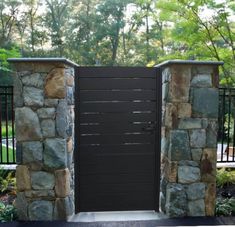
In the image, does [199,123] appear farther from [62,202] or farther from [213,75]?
[62,202]

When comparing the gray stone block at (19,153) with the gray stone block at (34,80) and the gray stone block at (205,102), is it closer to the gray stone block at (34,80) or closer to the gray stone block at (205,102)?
the gray stone block at (34,80)

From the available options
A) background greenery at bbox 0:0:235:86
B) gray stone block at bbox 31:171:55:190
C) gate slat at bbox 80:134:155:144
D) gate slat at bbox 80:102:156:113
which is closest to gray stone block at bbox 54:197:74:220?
gray stone block at bbox 31:171:55:190

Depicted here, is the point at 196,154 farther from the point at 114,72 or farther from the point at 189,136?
the point at 114,72

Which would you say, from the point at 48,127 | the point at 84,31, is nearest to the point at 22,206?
the point at 48,127

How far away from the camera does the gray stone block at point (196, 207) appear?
135 inches

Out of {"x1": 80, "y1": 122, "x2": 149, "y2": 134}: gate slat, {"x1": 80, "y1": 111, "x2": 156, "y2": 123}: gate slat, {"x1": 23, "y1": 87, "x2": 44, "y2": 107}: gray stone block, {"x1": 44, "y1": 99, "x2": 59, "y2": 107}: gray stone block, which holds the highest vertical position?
{"x1": 23, "y1": 87, "x2": 44, "y2": 107}: gray stone block

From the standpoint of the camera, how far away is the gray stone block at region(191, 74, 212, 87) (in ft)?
10.8

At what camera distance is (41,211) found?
10.9 ft

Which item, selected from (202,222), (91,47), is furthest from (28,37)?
(202,222)

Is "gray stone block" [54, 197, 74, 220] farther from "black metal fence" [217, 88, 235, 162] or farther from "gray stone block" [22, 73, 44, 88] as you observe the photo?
"black metal fence" [217, 88, 235, 162]

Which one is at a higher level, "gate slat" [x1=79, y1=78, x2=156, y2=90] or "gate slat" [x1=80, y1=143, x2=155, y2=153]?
"gate slat" [x1=79, y1=78, x2=156, y2=90]

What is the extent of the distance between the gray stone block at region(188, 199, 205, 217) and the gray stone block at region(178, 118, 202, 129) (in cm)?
86

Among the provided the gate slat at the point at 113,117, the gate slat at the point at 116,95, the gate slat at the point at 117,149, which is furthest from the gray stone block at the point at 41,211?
the gate slat at the point at 116,95

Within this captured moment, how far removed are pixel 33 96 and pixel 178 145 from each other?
165 centimetres
